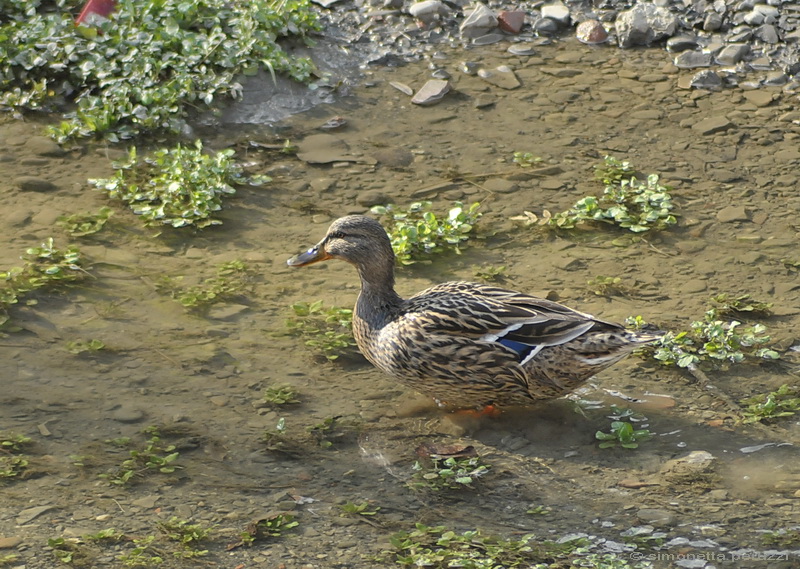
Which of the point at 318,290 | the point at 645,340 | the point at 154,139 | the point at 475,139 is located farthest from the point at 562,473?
the point at 154,139

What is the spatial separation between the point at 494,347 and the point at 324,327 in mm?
1181

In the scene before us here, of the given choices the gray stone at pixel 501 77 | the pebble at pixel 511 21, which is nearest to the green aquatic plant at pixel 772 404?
the gray stone at pixel 501 77

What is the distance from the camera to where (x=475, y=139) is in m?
8.02

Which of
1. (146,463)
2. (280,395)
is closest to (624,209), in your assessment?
(280,395)

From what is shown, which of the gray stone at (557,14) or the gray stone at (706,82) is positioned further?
the gray stone at (557,14)

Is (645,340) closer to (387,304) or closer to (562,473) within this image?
(562,473)

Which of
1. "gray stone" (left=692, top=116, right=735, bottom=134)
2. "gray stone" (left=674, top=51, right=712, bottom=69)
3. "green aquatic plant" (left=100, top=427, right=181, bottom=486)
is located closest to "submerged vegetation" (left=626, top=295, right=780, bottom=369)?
"green aquatic plant" (left=100, top=427, right=181, bottom=486)

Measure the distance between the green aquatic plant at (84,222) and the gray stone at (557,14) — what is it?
475 cm

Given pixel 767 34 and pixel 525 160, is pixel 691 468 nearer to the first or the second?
pixel 525 160

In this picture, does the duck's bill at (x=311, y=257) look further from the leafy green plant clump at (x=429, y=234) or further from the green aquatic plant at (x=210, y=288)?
the leafy green plant clump at (x=429, y=234)

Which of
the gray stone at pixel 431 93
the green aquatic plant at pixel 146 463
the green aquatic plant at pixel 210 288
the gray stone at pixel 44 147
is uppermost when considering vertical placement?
the gray stone at pixel 431 93

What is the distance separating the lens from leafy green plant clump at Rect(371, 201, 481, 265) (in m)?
6.59

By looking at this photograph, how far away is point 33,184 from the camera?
23.3 ft

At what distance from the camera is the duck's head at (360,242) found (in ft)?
18.8
